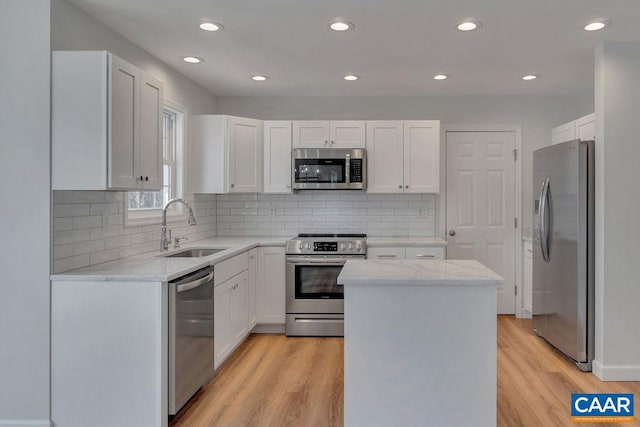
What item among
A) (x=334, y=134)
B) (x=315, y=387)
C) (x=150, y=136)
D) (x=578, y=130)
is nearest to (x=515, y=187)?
(x=578, y=130)

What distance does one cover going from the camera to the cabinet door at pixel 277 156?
185 inches

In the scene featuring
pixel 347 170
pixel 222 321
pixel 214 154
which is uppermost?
pixel 214 154

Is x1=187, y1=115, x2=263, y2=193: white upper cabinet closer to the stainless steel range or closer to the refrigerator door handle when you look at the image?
the stainless steel range

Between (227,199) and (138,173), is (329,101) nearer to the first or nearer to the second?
(227,199)

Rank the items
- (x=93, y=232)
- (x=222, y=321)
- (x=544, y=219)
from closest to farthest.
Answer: (x=93, y=232)
(x=222, y=321)
(x=544, y=219)

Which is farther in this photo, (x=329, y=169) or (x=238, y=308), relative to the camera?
(x=329, y=169)

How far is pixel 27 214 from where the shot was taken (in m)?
2.44

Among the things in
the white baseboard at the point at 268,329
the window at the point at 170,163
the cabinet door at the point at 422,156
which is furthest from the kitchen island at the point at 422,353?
the cabinet door at the point at 422,156

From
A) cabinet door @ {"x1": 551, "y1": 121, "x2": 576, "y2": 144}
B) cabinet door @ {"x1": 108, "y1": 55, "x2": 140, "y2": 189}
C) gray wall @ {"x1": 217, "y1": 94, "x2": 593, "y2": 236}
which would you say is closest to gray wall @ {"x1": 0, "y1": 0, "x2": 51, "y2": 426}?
cabinet door @ {"x1": 108, "y1": 55, "x2": 140, "y2": 189}

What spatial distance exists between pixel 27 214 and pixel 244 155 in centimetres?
238

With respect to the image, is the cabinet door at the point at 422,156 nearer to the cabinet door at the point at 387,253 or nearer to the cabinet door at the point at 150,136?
the cabinet door at the point at 387,253

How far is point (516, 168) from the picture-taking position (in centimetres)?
506

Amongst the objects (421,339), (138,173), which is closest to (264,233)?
(138,173)

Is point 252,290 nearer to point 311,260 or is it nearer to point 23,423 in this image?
point 311,260
